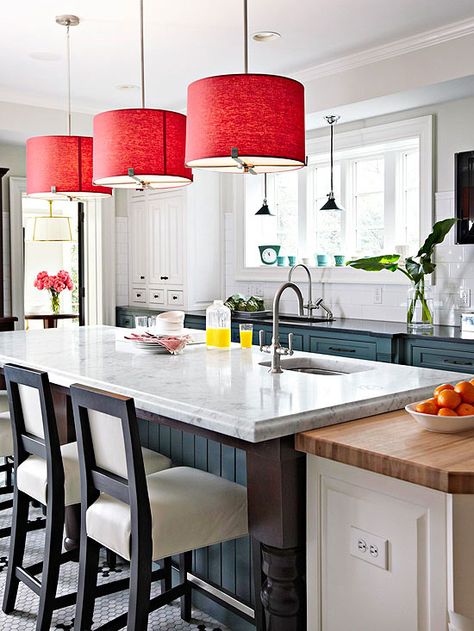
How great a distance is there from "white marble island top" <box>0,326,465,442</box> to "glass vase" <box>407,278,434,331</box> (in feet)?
5.13

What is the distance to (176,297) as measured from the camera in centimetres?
641

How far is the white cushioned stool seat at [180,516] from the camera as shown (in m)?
2.03

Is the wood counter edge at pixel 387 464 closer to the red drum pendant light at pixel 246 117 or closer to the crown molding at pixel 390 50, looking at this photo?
the red drum pendant light at pixel 246 117

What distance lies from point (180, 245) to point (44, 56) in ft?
6.98

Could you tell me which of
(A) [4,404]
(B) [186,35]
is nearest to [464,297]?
(B) [186,35]

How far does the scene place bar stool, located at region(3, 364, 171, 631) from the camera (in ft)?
7.84

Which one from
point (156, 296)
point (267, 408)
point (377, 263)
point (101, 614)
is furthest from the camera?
point (156, 296)

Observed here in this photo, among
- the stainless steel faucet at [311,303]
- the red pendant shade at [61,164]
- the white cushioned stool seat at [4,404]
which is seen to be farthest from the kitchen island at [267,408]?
the stainless steel faucet at [311,303]

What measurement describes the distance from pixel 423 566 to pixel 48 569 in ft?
4.55

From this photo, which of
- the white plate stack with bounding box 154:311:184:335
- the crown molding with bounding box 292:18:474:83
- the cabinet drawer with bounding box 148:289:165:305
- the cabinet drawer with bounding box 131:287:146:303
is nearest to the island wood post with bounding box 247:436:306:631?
the white plate stack with bounding box 154:311:184:335

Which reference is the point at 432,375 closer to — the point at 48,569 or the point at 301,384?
the point at 301,384

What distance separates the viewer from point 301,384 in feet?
7.85

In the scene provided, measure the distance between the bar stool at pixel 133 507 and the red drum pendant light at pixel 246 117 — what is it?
0.97 metres

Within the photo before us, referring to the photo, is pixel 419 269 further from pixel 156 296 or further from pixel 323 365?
pixel 156 296
